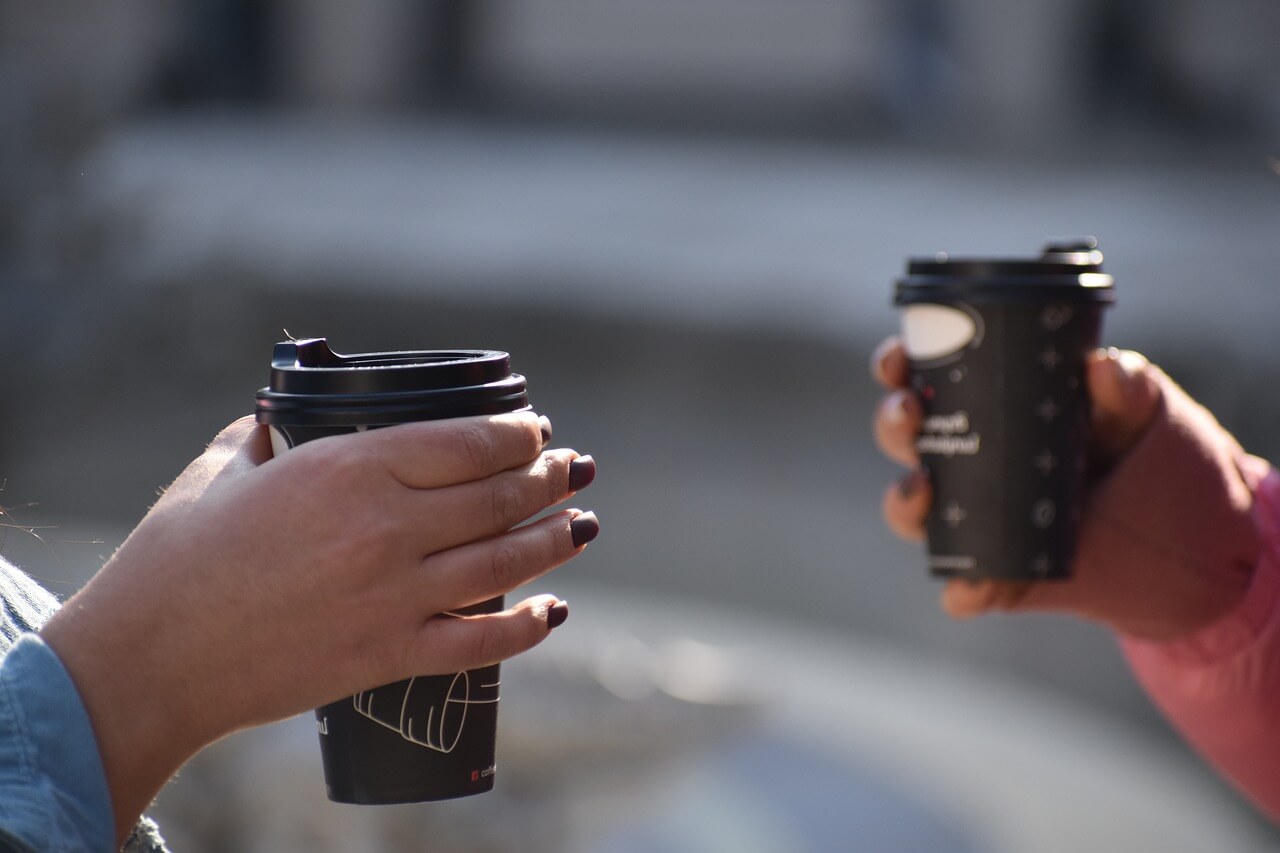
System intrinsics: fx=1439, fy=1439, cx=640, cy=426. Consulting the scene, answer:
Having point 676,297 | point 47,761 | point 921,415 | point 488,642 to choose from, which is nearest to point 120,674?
point 47,761

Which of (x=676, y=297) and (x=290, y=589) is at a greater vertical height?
Answer: (x=290, y=589)

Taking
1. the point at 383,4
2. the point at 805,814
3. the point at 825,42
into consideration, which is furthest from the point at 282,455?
the point at 383,4

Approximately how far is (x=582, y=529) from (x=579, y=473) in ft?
0.12

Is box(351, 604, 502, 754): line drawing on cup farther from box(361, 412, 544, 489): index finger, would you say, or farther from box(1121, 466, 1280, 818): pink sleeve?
box(1121, 466, 1280, 818): pink sleeve

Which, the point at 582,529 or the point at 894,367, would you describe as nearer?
the point at 582,529

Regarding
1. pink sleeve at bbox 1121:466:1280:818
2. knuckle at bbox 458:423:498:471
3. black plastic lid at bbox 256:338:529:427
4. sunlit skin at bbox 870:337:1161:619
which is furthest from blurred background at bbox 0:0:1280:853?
pink sleeve at bbox 1121:466:1280:818

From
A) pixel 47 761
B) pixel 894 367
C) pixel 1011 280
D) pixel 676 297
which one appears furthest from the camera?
pixel 676 297

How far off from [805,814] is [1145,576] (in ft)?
8.30

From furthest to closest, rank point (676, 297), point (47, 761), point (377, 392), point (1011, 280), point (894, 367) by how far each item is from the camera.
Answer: point (676, 297)
point (894, 367)
point (1011, 280)
point (377, 392)
point (47, 761)

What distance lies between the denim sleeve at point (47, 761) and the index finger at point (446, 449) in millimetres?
201

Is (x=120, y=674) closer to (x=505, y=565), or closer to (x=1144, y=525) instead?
(x=505, y=565)

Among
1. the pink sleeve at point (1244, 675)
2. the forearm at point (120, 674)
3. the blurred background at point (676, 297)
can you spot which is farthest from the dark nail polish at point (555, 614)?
the pink sleeve at point (1244, 675)

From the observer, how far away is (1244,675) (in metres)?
1.45

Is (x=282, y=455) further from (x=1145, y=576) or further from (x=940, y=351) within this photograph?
(x=1145, y=576)
